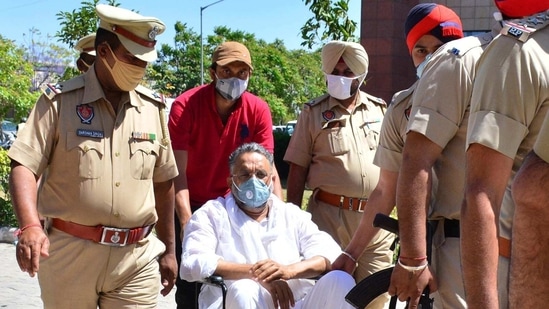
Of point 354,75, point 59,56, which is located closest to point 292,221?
point 354,75

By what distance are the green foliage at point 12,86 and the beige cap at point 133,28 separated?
24.4 feet

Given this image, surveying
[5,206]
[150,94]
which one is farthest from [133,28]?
[5,206]

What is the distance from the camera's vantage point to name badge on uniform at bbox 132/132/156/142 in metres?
3.96

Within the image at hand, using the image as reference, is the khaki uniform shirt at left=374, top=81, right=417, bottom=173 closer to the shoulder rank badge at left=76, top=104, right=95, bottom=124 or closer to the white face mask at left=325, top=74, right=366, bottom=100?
the shoulder rank badge at left=76, top=104, right=95, bottom=124

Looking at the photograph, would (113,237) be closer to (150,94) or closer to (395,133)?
(150,94)

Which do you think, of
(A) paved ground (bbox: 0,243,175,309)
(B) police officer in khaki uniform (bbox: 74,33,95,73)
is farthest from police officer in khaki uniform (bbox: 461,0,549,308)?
(A) paved ground (bbox: 0,243,175,309)

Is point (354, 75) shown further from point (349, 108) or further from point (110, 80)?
point (110, 80)

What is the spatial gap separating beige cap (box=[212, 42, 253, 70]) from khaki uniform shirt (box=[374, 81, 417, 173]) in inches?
68.9

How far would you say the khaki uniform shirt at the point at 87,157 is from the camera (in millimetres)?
3729

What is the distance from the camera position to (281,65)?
117 feet

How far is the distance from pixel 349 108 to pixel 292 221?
3.36 feet

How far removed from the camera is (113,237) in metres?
3.84

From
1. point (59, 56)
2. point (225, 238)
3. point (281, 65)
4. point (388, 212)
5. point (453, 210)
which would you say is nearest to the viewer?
point (453, 210)

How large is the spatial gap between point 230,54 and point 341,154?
93 centimetres
